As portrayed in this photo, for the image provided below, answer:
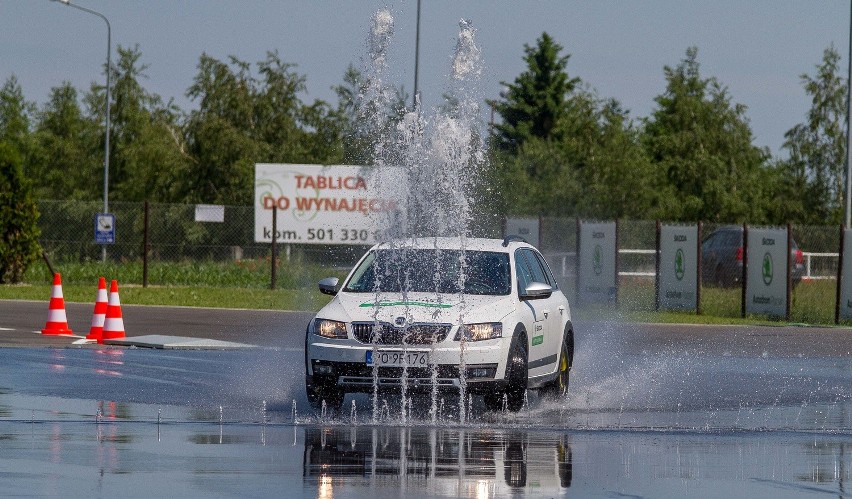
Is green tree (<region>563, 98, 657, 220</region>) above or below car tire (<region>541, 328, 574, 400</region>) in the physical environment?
above

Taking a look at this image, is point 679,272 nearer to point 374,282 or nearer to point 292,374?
point 292,374

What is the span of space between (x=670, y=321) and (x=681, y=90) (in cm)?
3150

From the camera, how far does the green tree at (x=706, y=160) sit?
195 ft

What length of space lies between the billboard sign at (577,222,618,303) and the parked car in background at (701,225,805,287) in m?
4.14

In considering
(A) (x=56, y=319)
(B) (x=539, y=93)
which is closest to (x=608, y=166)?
(B) (x=539, y=93)

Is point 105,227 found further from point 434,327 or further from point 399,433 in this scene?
point 399,433

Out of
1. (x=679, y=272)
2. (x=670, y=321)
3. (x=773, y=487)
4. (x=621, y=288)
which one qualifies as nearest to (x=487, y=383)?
(x=773, y=487)

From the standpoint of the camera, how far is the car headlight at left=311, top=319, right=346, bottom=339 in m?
13.8

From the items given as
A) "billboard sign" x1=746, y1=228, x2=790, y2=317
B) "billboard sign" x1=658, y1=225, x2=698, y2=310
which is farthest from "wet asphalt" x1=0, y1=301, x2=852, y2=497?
"billboard sign" x1=658, y1=225, x2=698, y2=310

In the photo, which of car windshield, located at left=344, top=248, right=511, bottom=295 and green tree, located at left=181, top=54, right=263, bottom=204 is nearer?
car windshield, located at left=344, top=248, right=511, bottom=295

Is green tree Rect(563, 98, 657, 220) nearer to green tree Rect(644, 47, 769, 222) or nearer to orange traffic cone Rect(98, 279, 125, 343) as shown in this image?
green tree Rect(644, 47, 769, 222)

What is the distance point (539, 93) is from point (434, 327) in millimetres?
77289

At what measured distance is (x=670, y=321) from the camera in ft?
108

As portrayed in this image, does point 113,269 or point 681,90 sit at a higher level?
point 681,90
